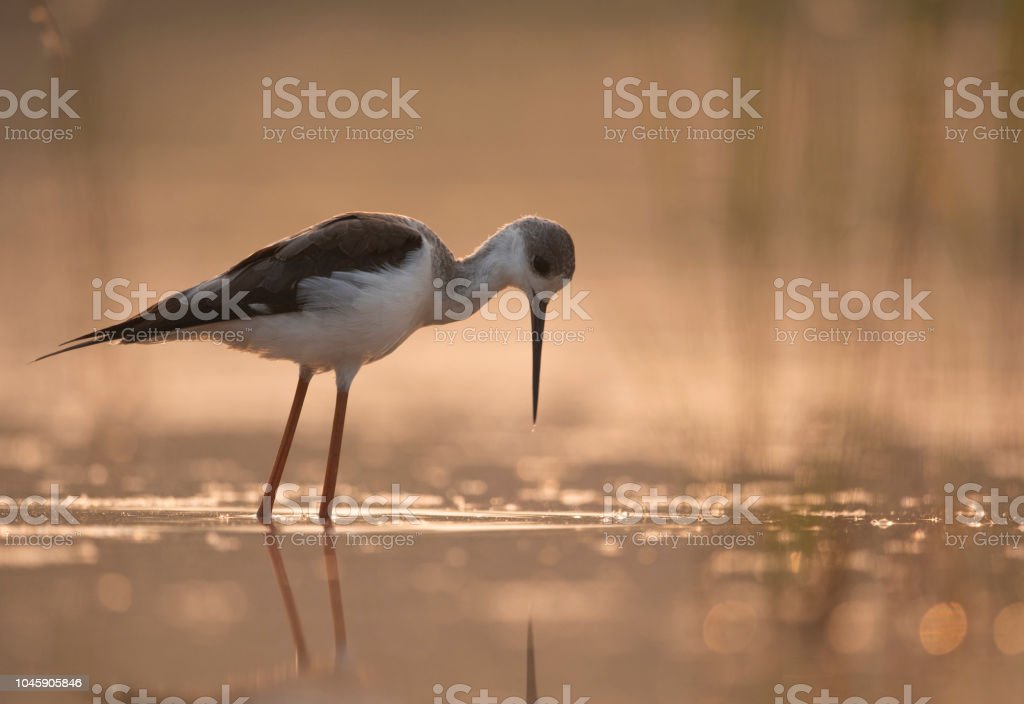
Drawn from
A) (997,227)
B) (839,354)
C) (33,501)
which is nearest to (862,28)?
(997,227)

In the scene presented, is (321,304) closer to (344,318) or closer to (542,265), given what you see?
(344,318)

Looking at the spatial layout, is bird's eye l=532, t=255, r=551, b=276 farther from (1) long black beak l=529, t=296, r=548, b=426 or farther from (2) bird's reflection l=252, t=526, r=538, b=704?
(2) bird's reflection l=252, t=526, r=538, b=704

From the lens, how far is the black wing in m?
8.80

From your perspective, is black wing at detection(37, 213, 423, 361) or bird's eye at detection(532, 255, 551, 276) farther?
bird's eye at detection(532, 255, 551, 276)

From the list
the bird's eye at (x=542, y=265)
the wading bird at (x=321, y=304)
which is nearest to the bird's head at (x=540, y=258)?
the bird's eye at (x=542, y=265)

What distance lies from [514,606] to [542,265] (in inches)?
130

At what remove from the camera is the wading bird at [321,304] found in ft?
28.9

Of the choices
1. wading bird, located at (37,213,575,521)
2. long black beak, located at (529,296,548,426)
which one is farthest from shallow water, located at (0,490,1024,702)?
long black beak, located at (529,296,548,426)

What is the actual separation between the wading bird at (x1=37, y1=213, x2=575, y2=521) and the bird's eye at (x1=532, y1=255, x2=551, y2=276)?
57cm

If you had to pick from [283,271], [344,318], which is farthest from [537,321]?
[283,271]

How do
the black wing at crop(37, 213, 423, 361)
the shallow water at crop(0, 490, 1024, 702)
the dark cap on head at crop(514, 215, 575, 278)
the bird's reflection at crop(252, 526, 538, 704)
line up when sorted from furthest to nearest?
the dark cap on head at crop(514, 215, 575, 278) → the black wing at crop(37, 213, 423, 361) → the shallow water at crop(0, 490, 1024, 702) → the bird's reflection at crop(252, 526, 538, 704)

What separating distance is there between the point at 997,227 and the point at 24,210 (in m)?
12.2

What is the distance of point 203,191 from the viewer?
19234 mm

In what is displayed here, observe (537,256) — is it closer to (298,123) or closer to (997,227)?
(997,227)
